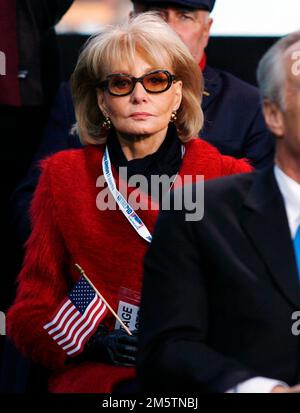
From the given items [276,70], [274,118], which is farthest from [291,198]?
[276,70]

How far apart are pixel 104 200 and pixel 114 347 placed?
50 centimetres

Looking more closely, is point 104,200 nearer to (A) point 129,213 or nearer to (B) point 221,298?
(A) point 129,213

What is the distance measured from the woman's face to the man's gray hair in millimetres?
998

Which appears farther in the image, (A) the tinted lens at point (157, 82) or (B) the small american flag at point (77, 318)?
(A) the tinted lens at point (157, 82)

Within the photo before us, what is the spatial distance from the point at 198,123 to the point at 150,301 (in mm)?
1364

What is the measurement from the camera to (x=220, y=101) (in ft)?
16.1

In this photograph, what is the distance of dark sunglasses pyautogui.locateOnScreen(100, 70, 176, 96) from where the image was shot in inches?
156

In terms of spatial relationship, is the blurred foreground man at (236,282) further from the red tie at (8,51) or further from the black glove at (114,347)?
the red tie at (8,51)

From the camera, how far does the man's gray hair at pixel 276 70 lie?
2945mm

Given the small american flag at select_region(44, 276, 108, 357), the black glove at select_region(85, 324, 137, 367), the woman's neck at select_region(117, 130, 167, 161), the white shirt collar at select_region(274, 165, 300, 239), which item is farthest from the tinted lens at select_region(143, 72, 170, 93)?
the white shirt collar at select_region(274, 165, 300, 239)

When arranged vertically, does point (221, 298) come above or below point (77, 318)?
above

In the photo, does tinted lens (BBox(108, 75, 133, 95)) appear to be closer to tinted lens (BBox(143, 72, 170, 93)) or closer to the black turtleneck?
tinted lens (BBox(143, 72, 170, 93))

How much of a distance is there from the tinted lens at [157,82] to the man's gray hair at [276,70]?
0.99m

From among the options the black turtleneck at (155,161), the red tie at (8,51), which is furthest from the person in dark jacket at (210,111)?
the black turtleneck at (155,161)
